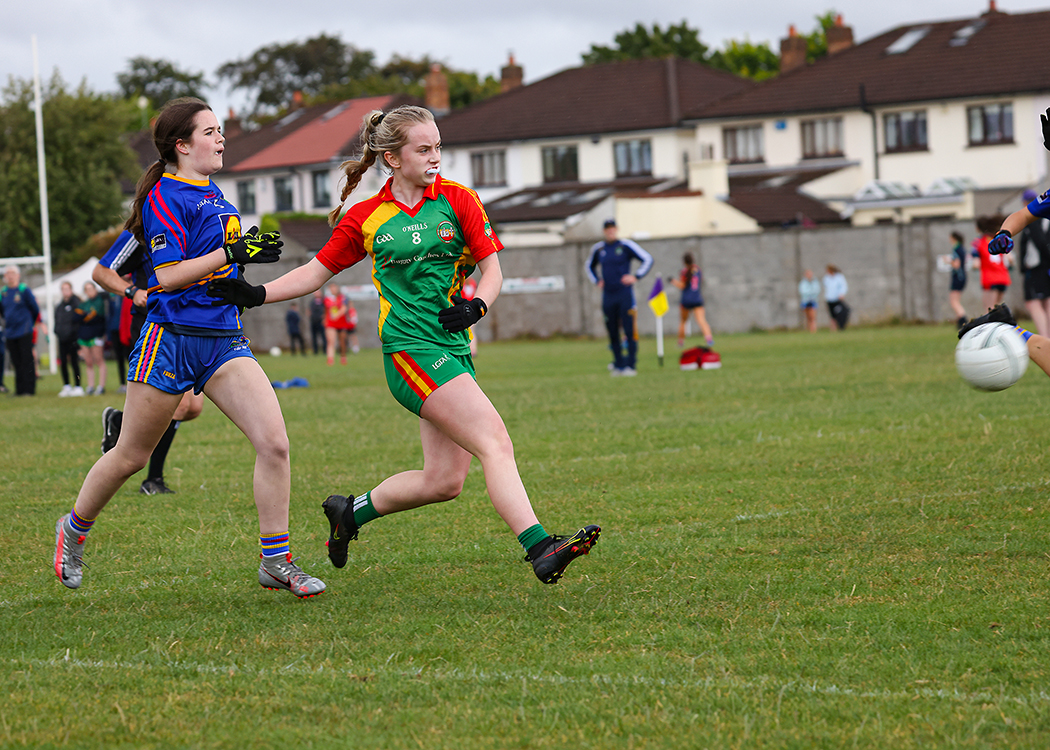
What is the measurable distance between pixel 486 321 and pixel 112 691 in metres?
36.6

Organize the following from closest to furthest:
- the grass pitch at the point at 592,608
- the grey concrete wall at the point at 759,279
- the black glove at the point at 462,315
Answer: the grass pitch at the point at 592,608
the black glove at the point at 462,315
the grey concrete wall at the point at 759,279

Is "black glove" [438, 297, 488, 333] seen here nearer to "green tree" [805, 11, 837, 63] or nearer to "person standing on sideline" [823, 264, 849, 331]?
"person standing on sideline" [823, 264, 849, 331]

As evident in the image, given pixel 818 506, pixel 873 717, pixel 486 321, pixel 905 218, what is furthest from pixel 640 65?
pixel 873 717

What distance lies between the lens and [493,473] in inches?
205

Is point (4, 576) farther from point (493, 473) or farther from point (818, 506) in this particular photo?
point (818, 506)

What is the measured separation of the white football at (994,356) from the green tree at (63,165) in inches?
2102

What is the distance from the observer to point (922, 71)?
48344 mm

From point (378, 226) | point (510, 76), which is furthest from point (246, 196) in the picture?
point (378, 226)

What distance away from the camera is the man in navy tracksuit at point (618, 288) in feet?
65.2

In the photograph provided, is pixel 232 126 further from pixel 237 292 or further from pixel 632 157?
pixel 237 292

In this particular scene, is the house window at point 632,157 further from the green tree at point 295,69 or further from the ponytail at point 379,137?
the ponytail at point 379,137

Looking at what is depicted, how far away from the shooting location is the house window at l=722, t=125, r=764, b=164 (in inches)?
2030

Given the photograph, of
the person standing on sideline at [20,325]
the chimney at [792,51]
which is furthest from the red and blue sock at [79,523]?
the chimney at [792,51]

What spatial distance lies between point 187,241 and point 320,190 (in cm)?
6140
